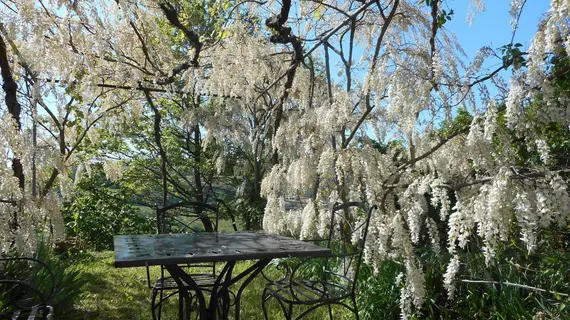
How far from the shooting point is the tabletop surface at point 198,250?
5.93 feet

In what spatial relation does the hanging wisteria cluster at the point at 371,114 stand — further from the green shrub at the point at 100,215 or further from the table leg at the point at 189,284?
the green shrub at the point at 100,215

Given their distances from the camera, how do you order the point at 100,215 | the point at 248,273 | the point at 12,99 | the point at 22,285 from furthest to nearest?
the point at 100,215 < the point at 12,99 < the point at 22,285 < the point at 248,273

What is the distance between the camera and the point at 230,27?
4.75 metres

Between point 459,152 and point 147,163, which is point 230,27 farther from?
point 147,163

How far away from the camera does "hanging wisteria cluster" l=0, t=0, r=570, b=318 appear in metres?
2.04

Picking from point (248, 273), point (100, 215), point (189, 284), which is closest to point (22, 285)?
point (189, 284)

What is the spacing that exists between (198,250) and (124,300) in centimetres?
198

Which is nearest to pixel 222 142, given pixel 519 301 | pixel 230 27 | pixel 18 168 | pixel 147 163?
pixel 147 163

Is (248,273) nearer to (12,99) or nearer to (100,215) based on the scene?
(12,99)

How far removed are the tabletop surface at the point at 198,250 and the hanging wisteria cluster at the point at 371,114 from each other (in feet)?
2.26

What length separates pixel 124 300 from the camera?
12.0 feet

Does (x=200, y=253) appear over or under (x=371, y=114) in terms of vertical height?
under

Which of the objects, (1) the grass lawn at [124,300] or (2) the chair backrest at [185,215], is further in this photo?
(1) the grass lawn at [124,300]

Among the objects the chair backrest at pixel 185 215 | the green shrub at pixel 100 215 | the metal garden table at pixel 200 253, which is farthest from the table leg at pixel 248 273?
the green shrub at pixel 100 215
